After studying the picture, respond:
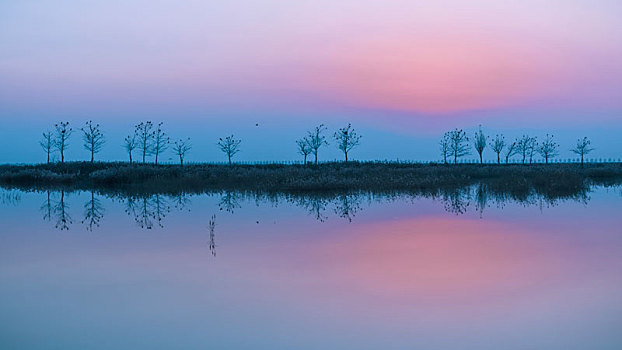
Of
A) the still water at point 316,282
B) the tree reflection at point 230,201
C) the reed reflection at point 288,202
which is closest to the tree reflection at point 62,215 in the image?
the reed reflection at point 288,202

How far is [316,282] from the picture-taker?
28.0 feet

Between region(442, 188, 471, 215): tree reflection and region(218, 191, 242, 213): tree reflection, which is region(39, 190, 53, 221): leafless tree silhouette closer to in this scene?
region(218, 191, 242, 213): tree reflection

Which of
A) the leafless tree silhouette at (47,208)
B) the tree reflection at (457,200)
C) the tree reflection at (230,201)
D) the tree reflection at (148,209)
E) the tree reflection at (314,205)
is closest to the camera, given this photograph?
the tree reflection at (148,209)

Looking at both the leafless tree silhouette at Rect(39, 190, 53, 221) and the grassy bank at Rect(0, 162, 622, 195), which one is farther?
the grassy bank at Rect(0, 162, 622, 195)

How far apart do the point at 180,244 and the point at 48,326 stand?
5754mm

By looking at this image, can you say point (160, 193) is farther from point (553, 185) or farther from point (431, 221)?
point (553, 185)

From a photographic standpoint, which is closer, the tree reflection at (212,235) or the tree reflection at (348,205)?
the tree reflection at (212,235)

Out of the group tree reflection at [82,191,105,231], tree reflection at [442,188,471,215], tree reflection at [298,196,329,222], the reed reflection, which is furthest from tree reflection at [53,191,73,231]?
tree reflection at [442,188,471,215]

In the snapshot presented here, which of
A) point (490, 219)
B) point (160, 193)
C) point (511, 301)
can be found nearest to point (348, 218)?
point (490, 219)

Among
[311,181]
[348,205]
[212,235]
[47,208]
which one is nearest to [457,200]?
[348,205]

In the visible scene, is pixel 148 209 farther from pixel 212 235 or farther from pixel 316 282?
pixel 316 282

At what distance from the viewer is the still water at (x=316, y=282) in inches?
243

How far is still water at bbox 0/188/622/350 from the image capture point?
20.3ft

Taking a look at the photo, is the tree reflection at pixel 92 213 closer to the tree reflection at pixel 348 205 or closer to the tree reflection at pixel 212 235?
the tree reflection at pixel 212 235
